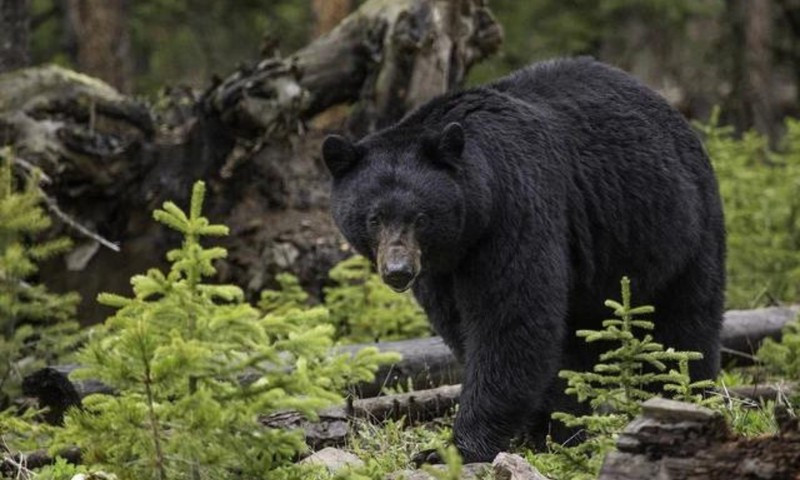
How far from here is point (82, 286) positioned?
8.79 m

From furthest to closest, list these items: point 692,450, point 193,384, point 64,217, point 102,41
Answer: point 102,41, point 64,217, point 193,384, point 692,450

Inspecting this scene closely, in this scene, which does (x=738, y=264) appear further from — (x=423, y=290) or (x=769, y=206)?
(x=423, y=290)

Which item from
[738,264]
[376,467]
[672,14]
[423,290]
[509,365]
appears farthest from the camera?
[672,14]

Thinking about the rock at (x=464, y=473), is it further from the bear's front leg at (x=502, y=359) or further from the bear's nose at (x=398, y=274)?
the bear's nose at (x=398, y=274)

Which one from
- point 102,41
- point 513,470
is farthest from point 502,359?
point 102,41

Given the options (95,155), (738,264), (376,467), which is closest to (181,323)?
(376,467)

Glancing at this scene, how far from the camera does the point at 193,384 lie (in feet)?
12.2

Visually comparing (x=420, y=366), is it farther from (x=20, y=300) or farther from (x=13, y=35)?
(x=13, y=35)

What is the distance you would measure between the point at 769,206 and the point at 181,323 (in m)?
7.39

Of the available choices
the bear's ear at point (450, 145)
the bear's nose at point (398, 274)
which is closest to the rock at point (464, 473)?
the bear's nose at point (398, 274)

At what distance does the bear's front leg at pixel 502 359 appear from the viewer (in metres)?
5.46

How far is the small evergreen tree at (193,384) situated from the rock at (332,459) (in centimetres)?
110

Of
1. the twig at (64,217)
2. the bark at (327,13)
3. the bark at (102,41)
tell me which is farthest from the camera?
the bark at (102,41)

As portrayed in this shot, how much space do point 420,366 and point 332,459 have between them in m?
2.19
